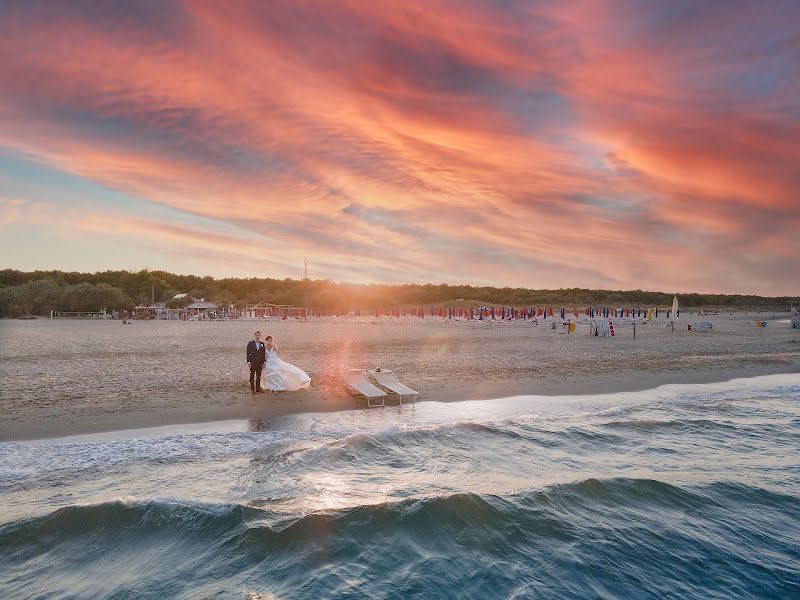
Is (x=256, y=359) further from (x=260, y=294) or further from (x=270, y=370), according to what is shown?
(x=260, y=294)

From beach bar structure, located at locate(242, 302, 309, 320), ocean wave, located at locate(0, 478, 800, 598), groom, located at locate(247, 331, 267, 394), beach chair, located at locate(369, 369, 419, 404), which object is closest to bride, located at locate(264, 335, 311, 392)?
groom, located at locate(247, 331, 267, 394)

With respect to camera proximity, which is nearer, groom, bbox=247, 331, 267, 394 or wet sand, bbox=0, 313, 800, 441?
wet sand, bbox=0, 313, 800, 441

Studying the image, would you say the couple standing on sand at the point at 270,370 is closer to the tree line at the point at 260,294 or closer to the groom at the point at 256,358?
the groom at the point at 256,358

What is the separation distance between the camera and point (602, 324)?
41.2 m

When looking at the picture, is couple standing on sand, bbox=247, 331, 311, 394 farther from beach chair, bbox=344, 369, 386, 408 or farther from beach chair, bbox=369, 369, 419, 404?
beach chair, bbox=369, 369, 419, 404

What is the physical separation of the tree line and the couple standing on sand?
9092 cm

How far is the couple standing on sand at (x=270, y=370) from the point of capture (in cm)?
1484

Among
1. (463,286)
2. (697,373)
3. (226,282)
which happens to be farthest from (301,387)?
(463,286)

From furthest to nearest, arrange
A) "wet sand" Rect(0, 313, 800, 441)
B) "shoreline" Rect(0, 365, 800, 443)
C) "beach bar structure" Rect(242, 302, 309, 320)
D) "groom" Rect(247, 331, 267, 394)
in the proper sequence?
"beach bar structure" Rect(242, 302, 309, 320)
"groom" Rect(247, 331, 267, 394)
"wet sand" Rect(0, 313, 800, 441)
"shoreline" Rect(0, 365, 800, 443)

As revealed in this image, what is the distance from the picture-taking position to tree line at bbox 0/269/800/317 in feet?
304

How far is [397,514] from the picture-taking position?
7141 millimetres

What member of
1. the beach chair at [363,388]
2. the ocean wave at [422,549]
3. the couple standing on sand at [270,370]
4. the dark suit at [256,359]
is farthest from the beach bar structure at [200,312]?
the ocean wave at [422,549]

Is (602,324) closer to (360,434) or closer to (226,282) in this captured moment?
(360,434)

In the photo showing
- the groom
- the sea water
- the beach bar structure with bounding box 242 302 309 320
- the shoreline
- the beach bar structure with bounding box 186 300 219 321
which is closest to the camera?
the sea water
